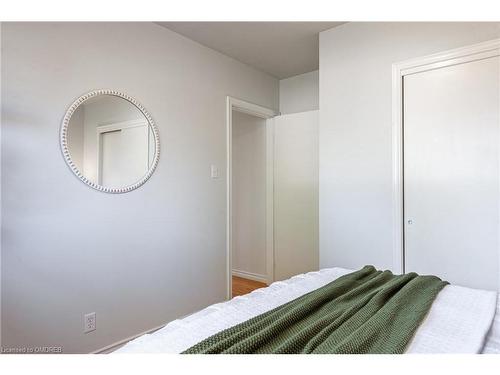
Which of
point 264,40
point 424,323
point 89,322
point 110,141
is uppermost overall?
point 264,40

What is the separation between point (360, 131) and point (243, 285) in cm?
225

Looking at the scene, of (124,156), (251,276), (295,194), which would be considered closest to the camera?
(124,156)

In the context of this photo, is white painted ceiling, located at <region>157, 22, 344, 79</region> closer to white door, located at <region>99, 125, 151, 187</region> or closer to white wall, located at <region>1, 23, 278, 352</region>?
white wall, located at <region>1, 23, 278, 352</region>

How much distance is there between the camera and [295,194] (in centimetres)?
343

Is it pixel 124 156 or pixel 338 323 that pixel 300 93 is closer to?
pixel 124 156

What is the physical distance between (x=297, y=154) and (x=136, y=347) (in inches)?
109

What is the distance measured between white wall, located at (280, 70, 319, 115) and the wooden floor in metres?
2.07

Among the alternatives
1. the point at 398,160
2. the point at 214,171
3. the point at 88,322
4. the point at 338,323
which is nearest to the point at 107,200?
the point at 88,322

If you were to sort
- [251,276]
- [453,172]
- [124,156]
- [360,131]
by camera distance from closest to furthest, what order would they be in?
[453,172] → [124,156] → [360,131] → [251,276]

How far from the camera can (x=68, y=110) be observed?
6.39ft

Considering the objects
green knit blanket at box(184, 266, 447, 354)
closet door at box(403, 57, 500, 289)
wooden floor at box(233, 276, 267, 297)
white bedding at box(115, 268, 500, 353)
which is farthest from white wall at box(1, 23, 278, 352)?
closet door at box(403, 57, 500, 289)

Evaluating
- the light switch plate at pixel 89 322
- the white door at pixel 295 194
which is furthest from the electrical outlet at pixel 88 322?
the white door at pixel 295 194
